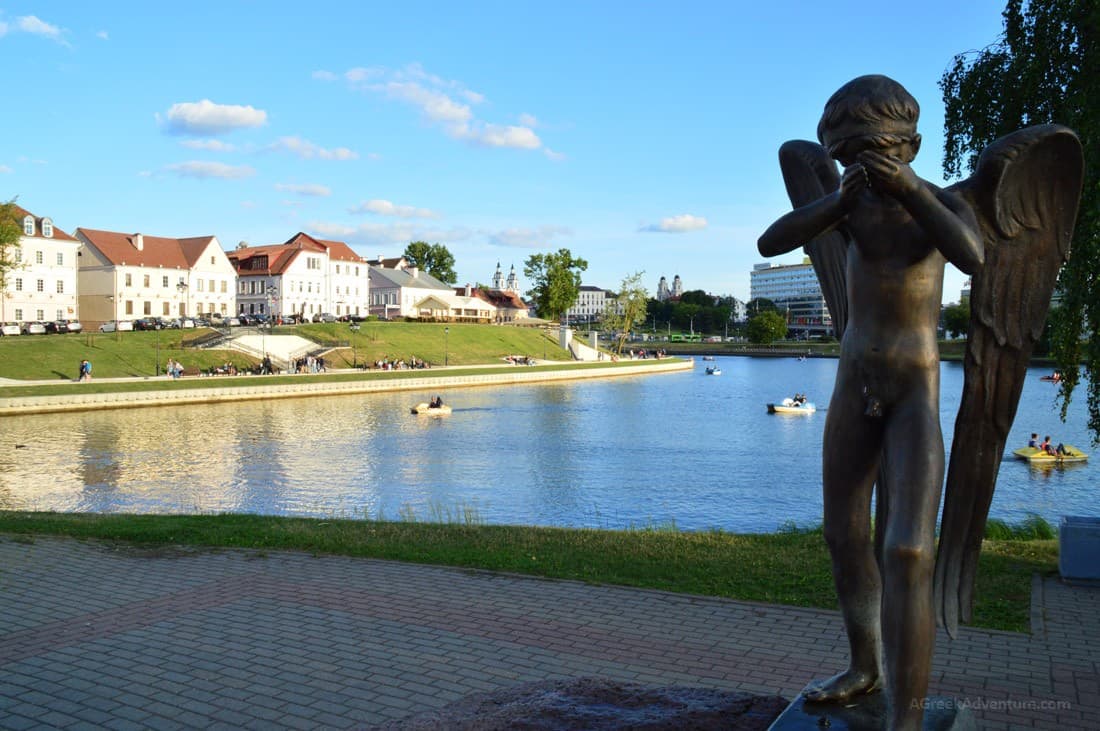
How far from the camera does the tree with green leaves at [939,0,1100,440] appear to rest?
1020 cm

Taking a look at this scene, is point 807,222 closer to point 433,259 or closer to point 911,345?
point 911,345

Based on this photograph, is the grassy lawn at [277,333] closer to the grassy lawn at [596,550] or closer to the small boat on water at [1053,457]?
the grassy lawn at [596,550]

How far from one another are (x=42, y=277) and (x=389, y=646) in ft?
219

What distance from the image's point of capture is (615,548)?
11.0 m

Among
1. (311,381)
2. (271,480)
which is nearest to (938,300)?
(271,480)

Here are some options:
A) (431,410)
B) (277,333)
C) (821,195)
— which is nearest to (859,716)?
(821,195)

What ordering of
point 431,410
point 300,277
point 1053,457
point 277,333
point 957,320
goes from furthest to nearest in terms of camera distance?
point 957,320, point 300,277, point 277,333, point 431,410, point 1053,457

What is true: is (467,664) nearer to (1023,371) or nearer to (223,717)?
(223,717)

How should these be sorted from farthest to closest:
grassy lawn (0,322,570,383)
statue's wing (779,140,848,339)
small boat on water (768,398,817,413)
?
1. grassy lawn (0,322,570,383)
2. small boat on water (768,398,817,413)
3. statue's wing (779,140,848,339)

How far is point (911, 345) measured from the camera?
3947 millimetres

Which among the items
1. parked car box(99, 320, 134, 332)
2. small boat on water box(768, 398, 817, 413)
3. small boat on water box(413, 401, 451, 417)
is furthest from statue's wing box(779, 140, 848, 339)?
parked car box(99, 320, 134, 332)

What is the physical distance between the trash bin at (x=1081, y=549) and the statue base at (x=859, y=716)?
21.0 ft

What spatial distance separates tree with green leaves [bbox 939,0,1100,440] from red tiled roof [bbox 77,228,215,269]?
2662 inches

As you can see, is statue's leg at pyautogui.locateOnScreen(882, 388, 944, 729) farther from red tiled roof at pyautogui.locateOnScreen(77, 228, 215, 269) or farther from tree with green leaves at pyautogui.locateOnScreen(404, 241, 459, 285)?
tree with green leaves at pyautogui.locateOnScreen(404, 241, 459, 285)
